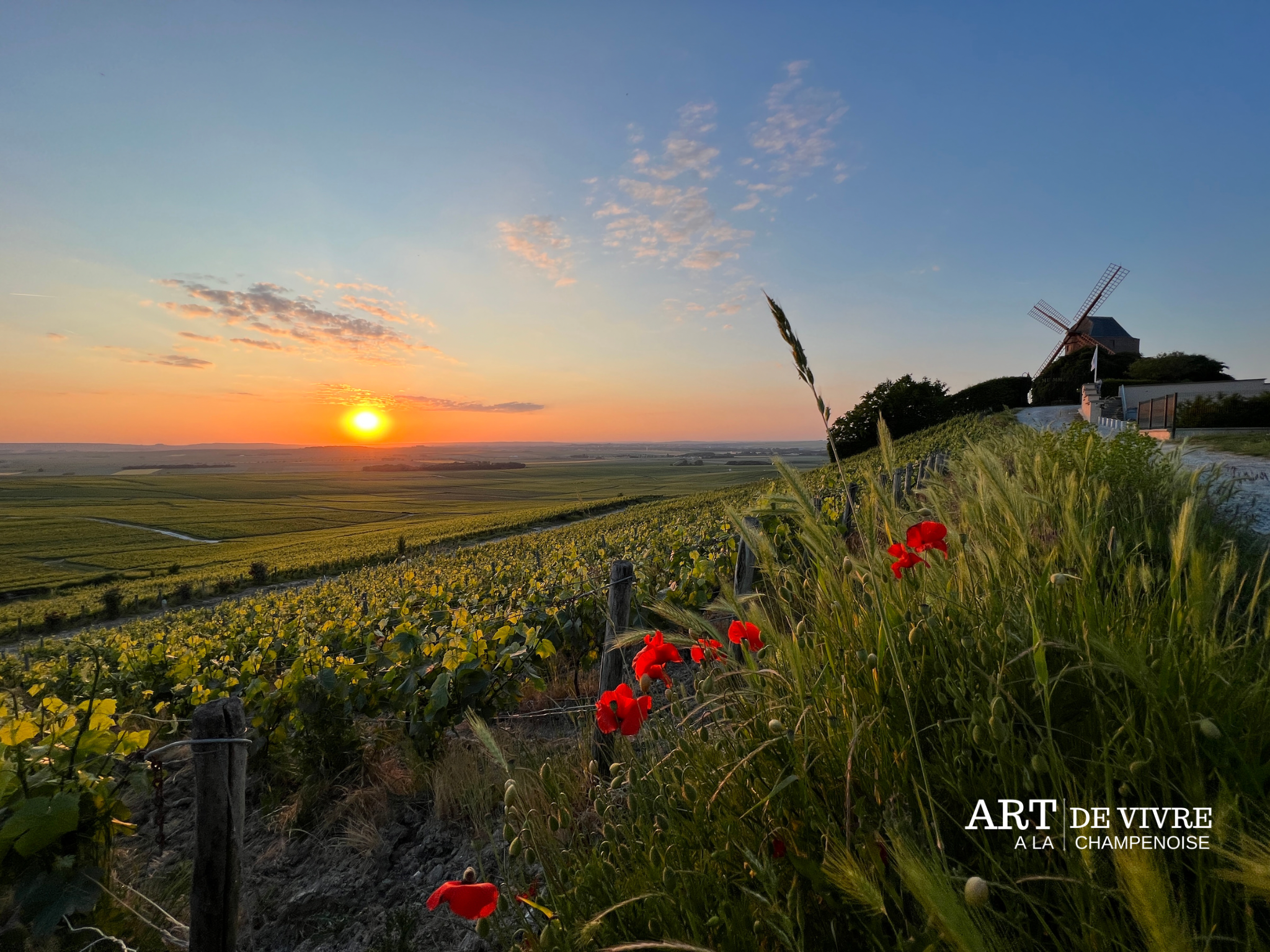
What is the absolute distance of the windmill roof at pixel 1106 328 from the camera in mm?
51344

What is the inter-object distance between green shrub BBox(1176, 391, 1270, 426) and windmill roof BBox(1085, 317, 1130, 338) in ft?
110

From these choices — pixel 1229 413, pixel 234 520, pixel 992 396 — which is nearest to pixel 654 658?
pixel 1229 413

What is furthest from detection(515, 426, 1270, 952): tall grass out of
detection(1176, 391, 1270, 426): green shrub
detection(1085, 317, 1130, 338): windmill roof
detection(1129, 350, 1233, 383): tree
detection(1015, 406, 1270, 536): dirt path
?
detection(1085, 317, 1130, 338): windmill roof

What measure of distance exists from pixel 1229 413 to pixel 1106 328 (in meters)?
37.3

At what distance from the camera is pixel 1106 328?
2053 inches

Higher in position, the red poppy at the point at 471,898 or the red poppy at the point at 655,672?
the red poppy at the point at 655,672

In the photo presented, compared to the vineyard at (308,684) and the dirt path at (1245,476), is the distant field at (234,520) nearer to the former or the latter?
the vineyard at (308,684)

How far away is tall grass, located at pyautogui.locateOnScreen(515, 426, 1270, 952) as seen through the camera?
1066 mm

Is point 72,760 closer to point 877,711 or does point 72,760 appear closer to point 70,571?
point 877,711

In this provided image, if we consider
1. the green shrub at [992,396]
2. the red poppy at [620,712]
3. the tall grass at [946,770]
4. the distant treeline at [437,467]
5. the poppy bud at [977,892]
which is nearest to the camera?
the poppy bud at [977,892]

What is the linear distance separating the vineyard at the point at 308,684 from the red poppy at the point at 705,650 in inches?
11.2

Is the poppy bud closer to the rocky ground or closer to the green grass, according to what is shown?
the rocky ground

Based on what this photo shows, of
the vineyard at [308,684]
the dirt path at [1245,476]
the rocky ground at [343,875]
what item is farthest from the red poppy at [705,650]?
the dirt path at [1245,476]

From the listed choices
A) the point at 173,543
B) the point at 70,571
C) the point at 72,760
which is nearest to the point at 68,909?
the point at 72,760
